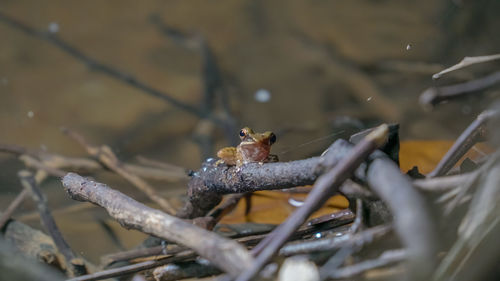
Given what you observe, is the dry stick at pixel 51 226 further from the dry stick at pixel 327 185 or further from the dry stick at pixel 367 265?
→ the dry stick at pixel 367 265

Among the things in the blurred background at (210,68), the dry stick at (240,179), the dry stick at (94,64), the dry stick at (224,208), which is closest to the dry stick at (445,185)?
the dry stick at (240,179)

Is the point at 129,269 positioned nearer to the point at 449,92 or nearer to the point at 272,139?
the point at 272,139

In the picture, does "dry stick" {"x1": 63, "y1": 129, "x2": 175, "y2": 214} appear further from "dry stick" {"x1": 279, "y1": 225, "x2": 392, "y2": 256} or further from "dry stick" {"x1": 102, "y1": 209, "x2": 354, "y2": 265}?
"dry stick" {"x1": 279, "y1": 225, "x2": 392, "y2": 256}

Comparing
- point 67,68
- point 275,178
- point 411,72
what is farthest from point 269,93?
point 275,178

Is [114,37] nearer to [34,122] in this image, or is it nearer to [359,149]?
[34,122]

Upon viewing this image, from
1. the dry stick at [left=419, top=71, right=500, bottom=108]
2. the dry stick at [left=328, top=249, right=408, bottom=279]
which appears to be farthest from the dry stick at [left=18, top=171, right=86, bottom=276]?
the dry stick at [left=419, top=71, right=500, bottom=108]

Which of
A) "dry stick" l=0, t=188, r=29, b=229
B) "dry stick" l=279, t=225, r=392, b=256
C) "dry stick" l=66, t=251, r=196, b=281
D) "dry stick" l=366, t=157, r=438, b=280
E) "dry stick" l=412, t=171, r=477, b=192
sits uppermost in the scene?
"dry stick" l=0, t=188, r=29, b=229

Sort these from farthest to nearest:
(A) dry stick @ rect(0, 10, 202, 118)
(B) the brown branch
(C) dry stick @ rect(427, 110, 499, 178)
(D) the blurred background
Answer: (A) dry stick @ rect(0, 10, 202, 118)
(D) the blurred background
(B) the brown branch
(C) dry stick @ rect(427, 110, 499, 178)
